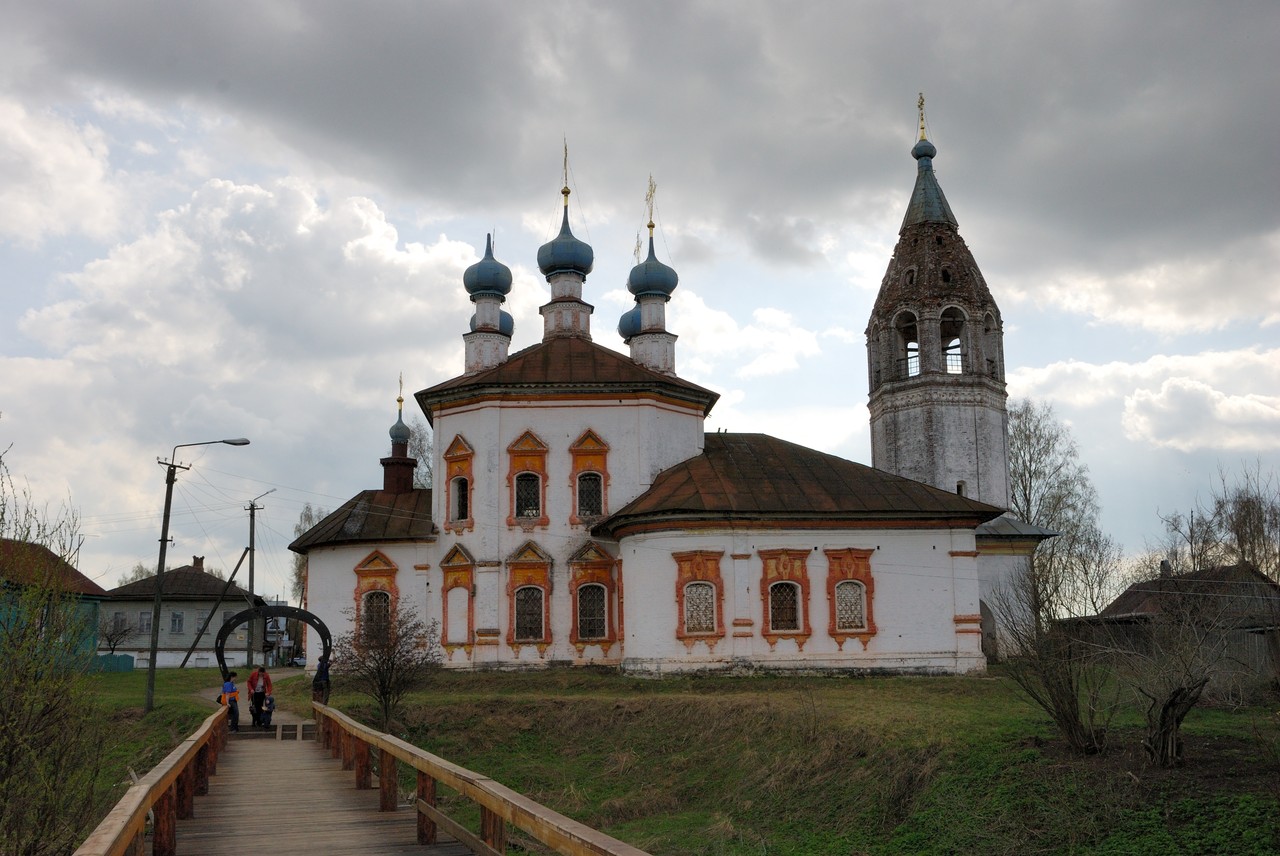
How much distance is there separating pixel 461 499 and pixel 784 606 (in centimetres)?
990

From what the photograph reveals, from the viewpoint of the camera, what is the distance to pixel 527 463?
106ft

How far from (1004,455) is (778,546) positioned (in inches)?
478

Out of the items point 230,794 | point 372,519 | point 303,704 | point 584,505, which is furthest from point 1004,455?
point 230,794

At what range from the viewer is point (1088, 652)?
16562mm

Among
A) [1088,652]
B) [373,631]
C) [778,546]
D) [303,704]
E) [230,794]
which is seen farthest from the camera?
[778,546]

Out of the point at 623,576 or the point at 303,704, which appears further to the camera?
the point at 623,576

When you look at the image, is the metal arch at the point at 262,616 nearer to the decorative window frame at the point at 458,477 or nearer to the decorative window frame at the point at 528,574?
the decorative window frame at the point at 528,574

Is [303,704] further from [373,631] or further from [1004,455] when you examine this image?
[1004,455]

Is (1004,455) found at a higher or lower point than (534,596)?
higher

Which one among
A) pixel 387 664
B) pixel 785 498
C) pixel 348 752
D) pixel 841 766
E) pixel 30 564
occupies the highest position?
pixel 785 498

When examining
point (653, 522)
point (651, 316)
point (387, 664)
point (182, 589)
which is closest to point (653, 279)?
point (651, 316)

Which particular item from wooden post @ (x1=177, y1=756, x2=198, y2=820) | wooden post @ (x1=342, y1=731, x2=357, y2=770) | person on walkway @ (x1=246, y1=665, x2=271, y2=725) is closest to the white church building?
person on walkway @ (x1=246, y1=665, x2=271, y2=725)

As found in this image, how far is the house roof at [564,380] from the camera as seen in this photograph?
32500 millimetres

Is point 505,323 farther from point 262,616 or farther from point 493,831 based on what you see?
point 493,831
